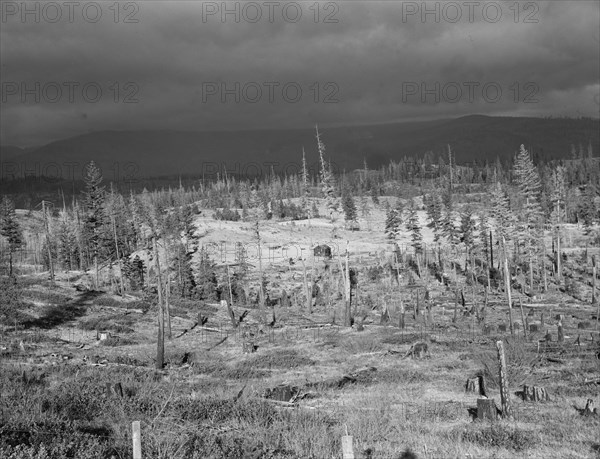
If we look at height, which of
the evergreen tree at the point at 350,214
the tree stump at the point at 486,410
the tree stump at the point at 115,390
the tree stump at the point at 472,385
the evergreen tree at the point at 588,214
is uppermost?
the evergreen tree at the point at 350,214

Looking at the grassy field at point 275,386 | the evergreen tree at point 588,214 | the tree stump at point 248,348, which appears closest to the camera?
the grassy field at point 275,386

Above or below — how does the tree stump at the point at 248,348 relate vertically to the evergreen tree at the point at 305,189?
below

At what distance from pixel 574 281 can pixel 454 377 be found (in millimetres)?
66016

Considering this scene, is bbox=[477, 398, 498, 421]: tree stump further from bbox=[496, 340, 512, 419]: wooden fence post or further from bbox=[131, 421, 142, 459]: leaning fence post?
bbox=[131, 421, 142, 459]: leaning fence post

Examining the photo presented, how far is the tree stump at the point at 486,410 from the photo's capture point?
621 inches

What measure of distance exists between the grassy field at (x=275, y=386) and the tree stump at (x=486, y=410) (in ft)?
1.20

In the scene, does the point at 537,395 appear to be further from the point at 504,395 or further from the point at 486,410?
the point at 486,410

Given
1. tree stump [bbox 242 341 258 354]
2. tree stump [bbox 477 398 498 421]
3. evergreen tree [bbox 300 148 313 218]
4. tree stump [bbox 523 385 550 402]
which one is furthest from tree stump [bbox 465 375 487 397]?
evergreen tree [bbox 300 148 313 218]

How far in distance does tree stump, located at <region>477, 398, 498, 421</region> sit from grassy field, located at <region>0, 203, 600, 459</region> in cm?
37

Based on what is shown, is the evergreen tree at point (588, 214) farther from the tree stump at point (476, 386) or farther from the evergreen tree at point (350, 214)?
the tree stump at point (476, 386)

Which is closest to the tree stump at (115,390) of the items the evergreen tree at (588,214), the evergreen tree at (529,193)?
the evergreen tree at (529,193)

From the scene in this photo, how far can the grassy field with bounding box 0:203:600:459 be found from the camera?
1234 cm

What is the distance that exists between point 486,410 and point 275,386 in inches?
411

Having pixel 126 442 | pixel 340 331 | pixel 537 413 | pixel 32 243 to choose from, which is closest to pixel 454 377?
pixel 537 413
